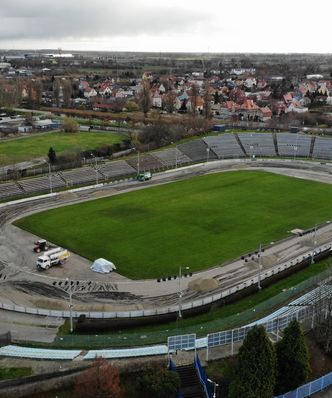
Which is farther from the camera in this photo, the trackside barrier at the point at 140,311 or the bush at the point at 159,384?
the trackside barrier at the point at 140,311

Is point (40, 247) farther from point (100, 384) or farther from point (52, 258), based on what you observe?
point (100, 384)

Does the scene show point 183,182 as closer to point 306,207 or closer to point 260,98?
point 306,207

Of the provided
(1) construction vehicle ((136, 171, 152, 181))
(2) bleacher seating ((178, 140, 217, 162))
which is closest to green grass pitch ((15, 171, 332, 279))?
(1) construction vehicle ((136, 171, 152, 181))

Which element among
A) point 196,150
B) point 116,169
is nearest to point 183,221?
point 116,169

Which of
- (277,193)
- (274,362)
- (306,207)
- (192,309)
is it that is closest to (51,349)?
(192,309)

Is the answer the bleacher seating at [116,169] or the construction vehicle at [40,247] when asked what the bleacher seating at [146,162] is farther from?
the construction vehicle at [40,247]

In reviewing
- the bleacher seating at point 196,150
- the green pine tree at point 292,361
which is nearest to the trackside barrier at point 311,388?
the green pine tree at point 292,361
